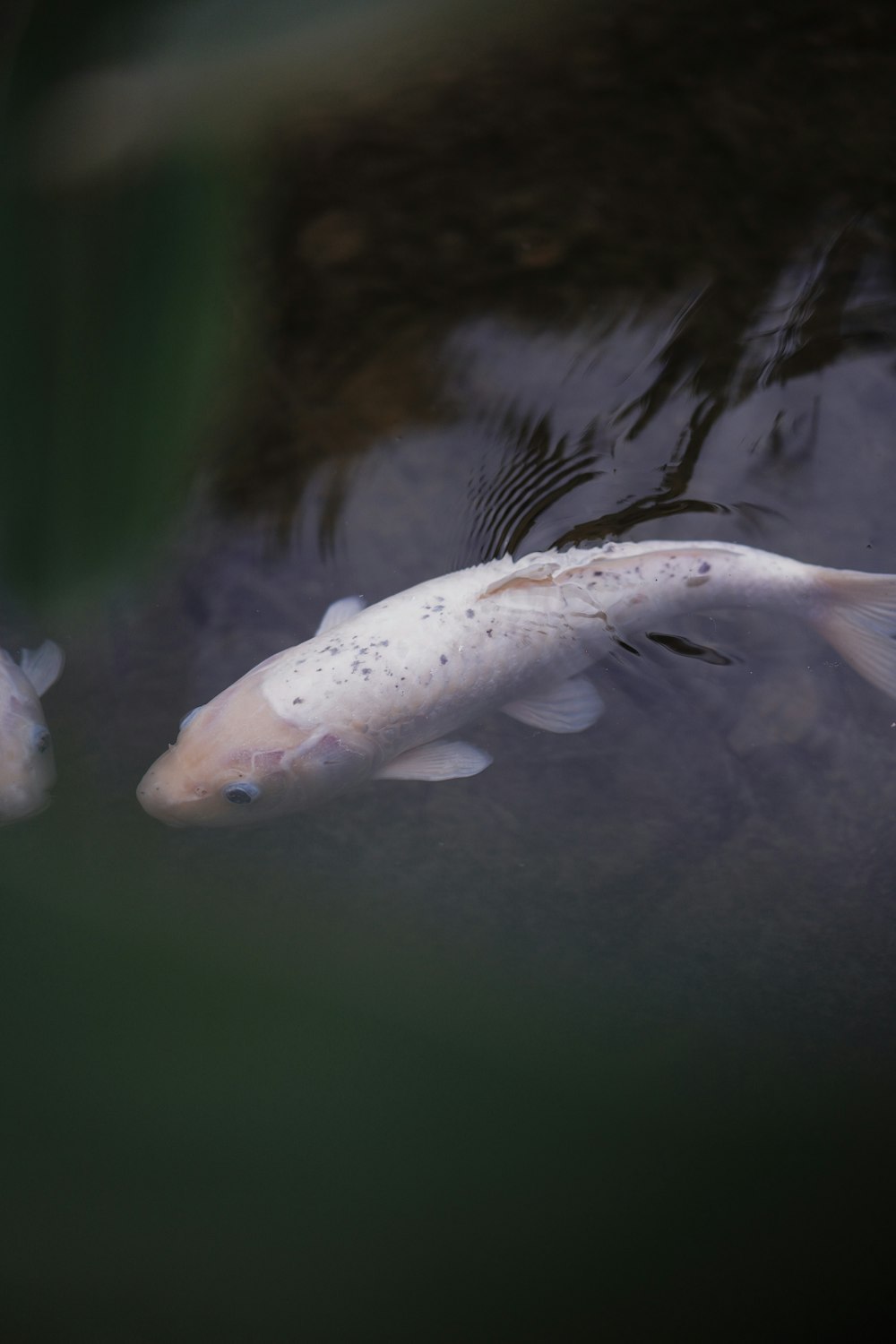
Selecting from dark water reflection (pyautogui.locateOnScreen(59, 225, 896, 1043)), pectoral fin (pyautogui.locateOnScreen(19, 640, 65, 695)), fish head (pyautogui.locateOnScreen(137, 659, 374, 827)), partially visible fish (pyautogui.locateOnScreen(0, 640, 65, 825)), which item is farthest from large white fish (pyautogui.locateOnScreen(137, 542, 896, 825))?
pectoral fin (pyautogui.locateOnScreen(19, 640, 65, 695))

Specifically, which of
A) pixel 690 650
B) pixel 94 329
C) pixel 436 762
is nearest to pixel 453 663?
pixel 436 762

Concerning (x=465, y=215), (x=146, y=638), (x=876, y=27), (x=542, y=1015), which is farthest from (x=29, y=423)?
(x=876, y=27)

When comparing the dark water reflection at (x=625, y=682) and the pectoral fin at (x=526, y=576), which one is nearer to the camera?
the pectoral fin at (x=526, y=576)

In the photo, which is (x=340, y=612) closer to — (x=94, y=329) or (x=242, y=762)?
(x=242, y=762)

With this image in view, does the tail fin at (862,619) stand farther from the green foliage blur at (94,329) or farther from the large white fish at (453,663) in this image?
the green foliage blur at (94,329)

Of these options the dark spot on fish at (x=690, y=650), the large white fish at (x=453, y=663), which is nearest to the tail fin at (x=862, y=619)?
the large white fish at (x=453, y=663)

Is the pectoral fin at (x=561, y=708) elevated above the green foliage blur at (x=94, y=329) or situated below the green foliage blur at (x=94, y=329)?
below

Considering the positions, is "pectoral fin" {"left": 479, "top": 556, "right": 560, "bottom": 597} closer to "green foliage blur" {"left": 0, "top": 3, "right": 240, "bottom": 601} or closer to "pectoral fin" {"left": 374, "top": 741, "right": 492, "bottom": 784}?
"pectoral fin" {"left": 374, "top": 741, "right": 492, "bottom": 784}
